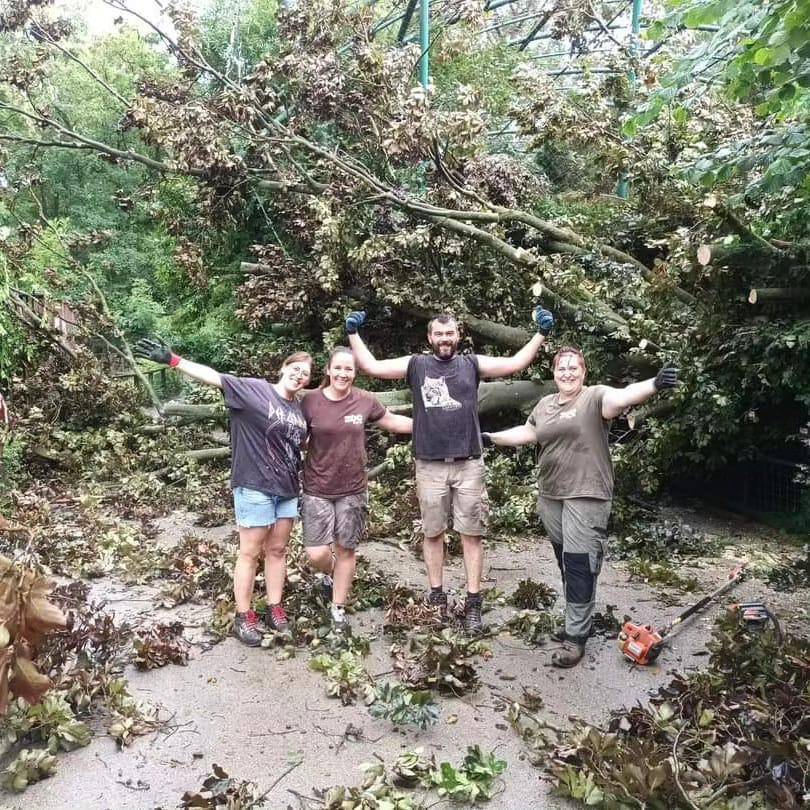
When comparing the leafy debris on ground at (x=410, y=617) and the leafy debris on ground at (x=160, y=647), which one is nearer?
the leafy debris on ground at (x=160, y=647)

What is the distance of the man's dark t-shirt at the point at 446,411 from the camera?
403 centimetres

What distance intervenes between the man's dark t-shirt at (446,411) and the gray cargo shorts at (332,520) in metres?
0.49

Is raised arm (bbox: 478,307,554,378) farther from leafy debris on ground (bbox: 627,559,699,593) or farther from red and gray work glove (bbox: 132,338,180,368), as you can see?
leafy debris on ground (bbox: 627,559,699,593)

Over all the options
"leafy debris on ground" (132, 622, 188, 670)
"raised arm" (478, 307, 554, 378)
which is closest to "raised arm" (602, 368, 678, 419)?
"raised arm" (478, 307, 554, 378)

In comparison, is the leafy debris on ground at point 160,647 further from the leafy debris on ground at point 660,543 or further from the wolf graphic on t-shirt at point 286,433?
the leafy debris on ground at point 660,543

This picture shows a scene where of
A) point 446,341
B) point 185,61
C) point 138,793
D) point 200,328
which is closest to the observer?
point 138,793

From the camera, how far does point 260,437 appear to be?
3.82m

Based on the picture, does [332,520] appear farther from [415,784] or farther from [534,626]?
[415,784]

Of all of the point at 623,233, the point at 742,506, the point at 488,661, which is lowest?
the point at 742,506

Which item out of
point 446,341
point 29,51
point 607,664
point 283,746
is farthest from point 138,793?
point 29,51

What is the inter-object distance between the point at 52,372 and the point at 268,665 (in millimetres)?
6822

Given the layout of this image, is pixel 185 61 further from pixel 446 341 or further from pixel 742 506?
pixel 742 506

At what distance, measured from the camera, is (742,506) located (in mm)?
7316

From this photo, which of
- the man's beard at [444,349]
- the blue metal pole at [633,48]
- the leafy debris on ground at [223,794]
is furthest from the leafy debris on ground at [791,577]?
the blue metal pole at [633,48]
